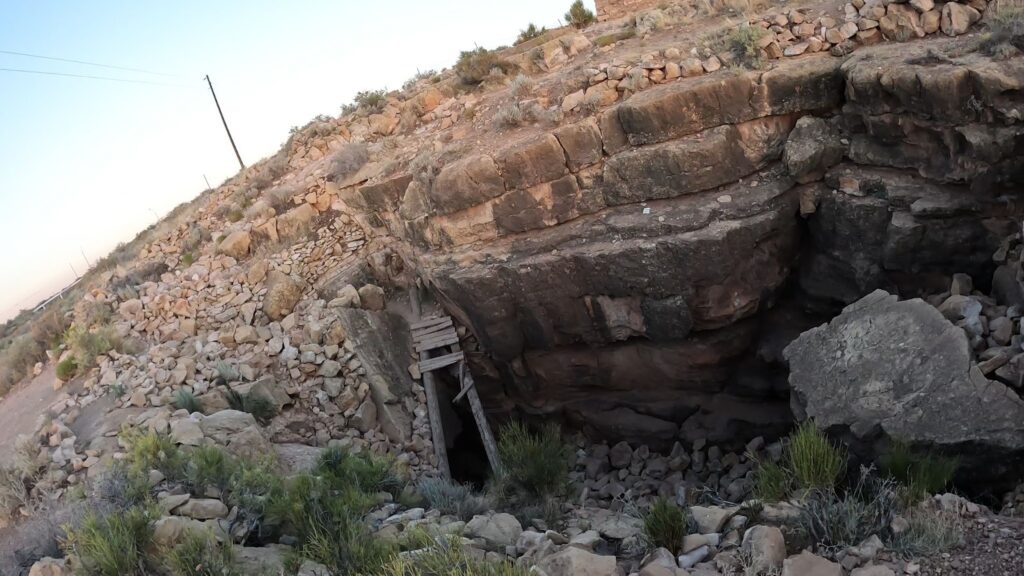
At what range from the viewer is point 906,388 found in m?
4.81

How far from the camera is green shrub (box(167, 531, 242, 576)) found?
3682mm

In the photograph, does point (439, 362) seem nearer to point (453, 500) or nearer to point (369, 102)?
point (453, 500)

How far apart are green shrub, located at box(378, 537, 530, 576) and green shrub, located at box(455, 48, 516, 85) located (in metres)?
9.95

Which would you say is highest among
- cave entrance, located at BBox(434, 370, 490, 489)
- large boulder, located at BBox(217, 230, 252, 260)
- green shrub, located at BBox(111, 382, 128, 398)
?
large boulder, located at BBox(217, 230, 252, 260)

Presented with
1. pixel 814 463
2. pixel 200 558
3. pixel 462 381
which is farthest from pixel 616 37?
pixel 200 558

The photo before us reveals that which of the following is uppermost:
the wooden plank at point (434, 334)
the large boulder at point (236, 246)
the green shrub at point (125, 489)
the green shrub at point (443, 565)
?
the large boulder at point (236, 246)

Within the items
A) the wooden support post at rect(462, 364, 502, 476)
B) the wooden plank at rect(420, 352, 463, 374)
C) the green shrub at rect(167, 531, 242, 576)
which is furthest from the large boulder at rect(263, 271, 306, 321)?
the green shrub at rect(167, 531, 242, 576)

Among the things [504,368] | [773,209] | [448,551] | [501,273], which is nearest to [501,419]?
[504,368]

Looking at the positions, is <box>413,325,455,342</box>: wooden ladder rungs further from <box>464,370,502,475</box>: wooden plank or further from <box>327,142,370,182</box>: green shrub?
<box>327,142,370,182</box>: green shrub

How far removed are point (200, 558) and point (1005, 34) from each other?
26.0 feet

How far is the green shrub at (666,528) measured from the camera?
13.3ft

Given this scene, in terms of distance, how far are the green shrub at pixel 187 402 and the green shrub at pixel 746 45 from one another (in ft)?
25.3

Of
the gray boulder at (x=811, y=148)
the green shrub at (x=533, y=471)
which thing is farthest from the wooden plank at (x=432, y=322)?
the gray boulder at (x=811, y=148)

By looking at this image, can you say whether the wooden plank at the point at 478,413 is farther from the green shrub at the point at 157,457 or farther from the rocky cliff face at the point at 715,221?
the green shrub at the point at 157,457
